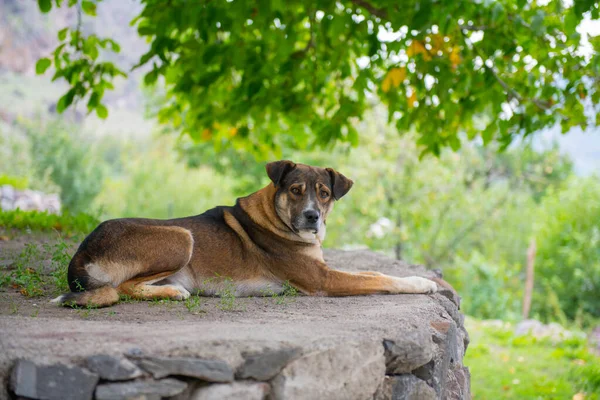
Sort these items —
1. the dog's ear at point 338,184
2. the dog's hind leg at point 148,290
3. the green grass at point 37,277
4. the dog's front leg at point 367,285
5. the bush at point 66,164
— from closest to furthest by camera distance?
1. the dog's hind leg at point 148,290
2. the green grass at point 37,277
3. the dog's front leg at point 367,285
4. the dog's ear at point 338,184
5. the bush at point 66,164

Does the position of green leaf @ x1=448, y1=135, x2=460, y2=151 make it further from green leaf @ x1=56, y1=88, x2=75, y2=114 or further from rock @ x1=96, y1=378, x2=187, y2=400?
rock @ x1=96, y1=378, x2=187, y2=400

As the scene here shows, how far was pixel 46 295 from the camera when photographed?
5496mm

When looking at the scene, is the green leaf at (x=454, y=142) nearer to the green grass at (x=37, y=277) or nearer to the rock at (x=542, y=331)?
the green grass at (x=37, y=277)

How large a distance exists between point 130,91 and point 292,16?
80.5m

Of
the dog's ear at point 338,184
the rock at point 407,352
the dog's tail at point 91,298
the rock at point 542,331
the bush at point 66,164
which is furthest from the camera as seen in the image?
the bush at point 66,164

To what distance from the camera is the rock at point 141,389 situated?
11.0 ft

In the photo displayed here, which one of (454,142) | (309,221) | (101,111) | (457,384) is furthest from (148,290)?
(454,142)

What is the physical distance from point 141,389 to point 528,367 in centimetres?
935

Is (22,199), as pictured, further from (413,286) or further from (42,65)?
(413,286)

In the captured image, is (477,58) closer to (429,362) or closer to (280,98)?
(280,98)

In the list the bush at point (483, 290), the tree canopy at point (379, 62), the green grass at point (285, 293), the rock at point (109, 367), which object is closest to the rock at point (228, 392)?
the rock at point (109, 367)

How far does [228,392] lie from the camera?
11.5 feet

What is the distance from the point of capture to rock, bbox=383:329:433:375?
160 inches

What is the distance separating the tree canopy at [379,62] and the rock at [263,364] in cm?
396
